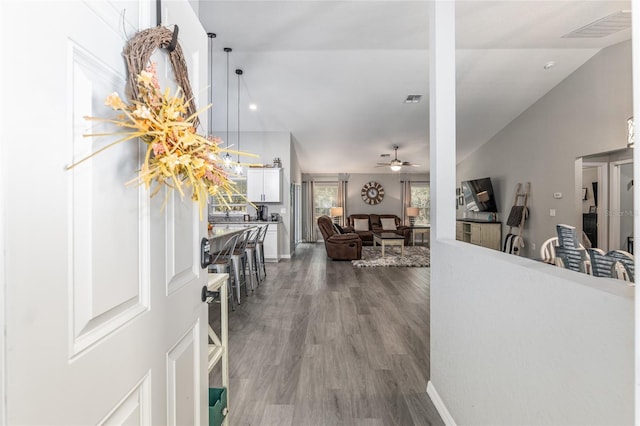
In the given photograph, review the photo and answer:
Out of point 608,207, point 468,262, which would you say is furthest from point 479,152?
point 468,262

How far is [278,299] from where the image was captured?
418 centimetres

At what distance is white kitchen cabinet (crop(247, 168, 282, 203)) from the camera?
7094 mm

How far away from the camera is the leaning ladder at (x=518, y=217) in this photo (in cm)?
659

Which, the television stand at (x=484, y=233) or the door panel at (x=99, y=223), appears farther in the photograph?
the television stand at (x=484, y=233)

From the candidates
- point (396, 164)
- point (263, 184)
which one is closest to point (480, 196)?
point (396, 164)

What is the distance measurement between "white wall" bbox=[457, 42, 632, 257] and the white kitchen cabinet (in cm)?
533

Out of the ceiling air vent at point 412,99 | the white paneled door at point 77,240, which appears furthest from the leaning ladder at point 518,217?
the white paneled door at point 77,240

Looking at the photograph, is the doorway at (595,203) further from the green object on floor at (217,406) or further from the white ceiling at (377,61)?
the green object on floor at (217,406)

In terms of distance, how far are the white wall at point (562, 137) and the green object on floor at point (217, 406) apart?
607 cm

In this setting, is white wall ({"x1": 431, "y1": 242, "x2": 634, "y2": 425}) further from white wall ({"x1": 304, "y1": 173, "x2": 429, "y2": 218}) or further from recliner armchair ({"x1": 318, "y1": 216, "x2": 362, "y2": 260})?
white wall ({"x1": 304, "y1": 173, "x2": 429, "y2": 218})

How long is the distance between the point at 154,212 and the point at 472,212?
9.48 metres

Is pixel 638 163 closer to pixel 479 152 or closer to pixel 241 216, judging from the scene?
pixel 241 216

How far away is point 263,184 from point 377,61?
358 centimetres

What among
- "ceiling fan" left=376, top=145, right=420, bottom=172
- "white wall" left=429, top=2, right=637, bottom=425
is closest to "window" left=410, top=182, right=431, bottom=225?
"ceiling fan" left=376, top=145, right=420, bottom=172
